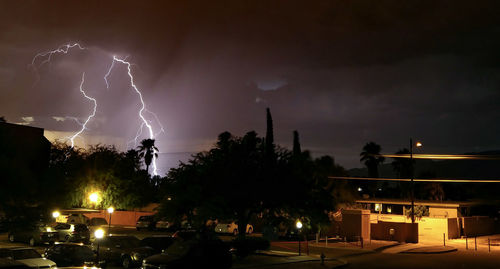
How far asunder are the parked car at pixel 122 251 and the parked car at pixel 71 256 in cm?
72

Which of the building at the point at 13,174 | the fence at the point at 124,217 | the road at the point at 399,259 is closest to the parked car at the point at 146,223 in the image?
the fence at the point at 124,217

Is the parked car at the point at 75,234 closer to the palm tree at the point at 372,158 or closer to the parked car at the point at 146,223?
the parked car at the point at 146,223

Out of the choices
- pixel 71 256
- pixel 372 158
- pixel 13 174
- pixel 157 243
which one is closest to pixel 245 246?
pixel 157 243

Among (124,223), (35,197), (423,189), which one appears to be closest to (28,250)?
A: (35,197)

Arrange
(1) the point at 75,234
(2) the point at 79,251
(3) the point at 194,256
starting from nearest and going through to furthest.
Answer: (3) the point at 194,256 → (2) the point at 79,251 → (1) the point at 75,234

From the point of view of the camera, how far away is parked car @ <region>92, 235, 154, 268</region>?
20.9m

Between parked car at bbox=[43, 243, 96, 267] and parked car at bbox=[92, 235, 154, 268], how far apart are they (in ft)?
2.37

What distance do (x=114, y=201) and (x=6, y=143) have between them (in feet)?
138

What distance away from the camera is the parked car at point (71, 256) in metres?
20.7

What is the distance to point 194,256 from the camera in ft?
59.4

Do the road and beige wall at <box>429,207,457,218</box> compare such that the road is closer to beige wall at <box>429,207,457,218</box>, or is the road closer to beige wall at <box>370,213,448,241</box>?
beige wall at <box>370,213,448,241</box>

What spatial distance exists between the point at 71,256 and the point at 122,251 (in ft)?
7.42

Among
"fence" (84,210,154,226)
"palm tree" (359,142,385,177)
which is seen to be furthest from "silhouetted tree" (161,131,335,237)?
"palm tree" (359,142,385,177)

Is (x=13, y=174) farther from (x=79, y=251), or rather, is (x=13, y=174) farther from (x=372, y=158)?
(x=372, y=158)
